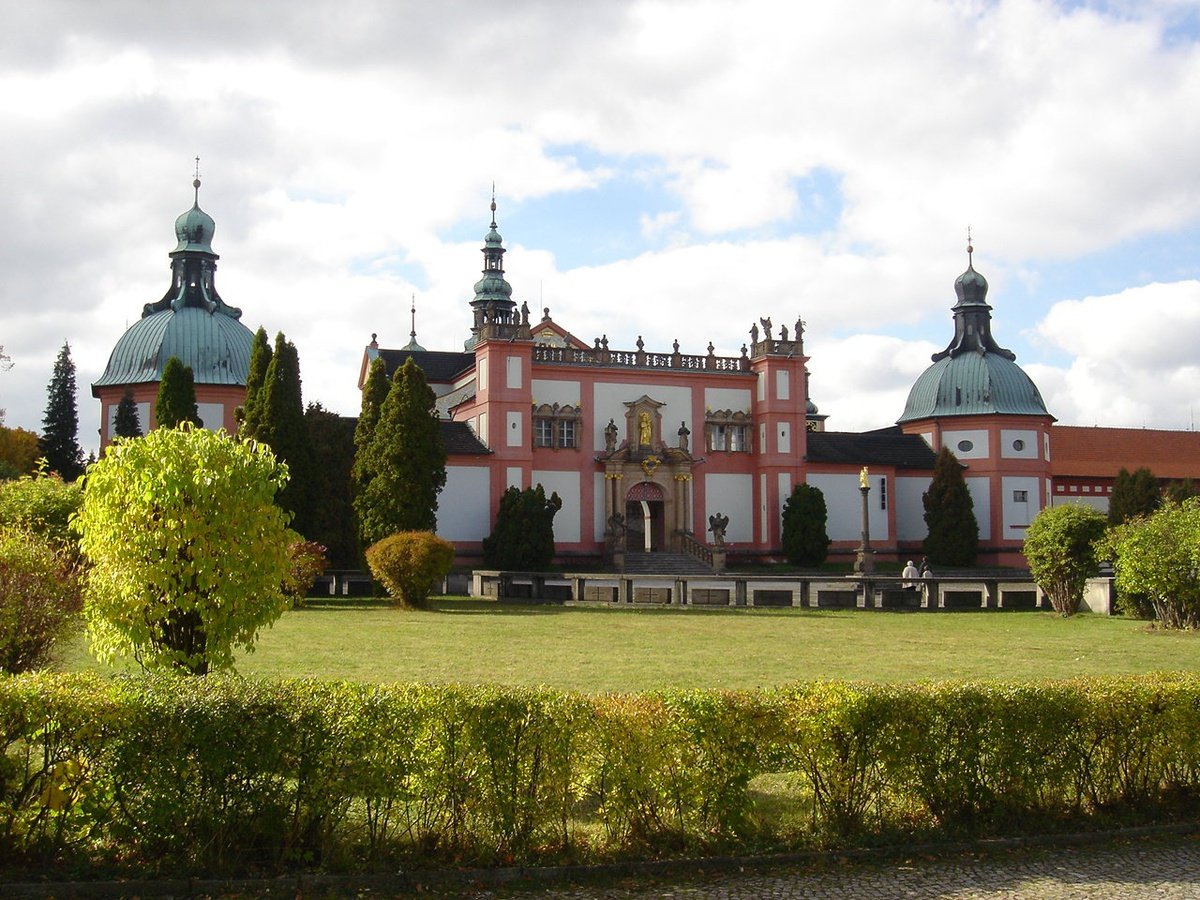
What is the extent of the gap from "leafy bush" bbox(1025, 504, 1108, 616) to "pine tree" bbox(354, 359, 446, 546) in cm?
1819

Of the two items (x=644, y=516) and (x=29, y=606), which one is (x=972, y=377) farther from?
Answer: (x=29, y=606)

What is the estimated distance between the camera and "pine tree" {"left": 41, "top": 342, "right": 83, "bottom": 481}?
5866 centimetres

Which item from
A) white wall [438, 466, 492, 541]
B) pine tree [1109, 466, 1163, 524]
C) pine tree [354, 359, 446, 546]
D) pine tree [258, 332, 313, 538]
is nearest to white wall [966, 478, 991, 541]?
pine tree [1109, 466, 1163, 524]

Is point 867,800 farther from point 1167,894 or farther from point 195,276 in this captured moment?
point 195,276

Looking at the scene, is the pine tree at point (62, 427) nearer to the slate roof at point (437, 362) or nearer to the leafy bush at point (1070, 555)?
the slate roof at point (437, 362)

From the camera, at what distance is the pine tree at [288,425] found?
35.8 m

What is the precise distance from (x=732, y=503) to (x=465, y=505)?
1181cm

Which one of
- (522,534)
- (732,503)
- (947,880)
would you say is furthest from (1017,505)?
(947,880)

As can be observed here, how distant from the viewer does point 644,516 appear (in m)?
49.3

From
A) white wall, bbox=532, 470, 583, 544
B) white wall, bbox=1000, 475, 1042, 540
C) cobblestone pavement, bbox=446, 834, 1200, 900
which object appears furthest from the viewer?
white wall, bbox=1000, 475, 1042, 540

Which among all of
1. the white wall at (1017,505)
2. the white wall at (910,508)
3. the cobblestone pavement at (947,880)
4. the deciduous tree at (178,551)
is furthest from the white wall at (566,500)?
the cobblestone pavement at (947,880)

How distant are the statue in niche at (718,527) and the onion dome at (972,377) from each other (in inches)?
541

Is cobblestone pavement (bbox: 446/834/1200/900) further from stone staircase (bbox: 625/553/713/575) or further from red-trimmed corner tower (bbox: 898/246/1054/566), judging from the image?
red-trimmed corner tower (bbox: 898/246/1054/566)

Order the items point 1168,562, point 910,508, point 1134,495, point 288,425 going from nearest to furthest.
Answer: point 1168,562
point 288,425
point 910,508
point 1134,495
